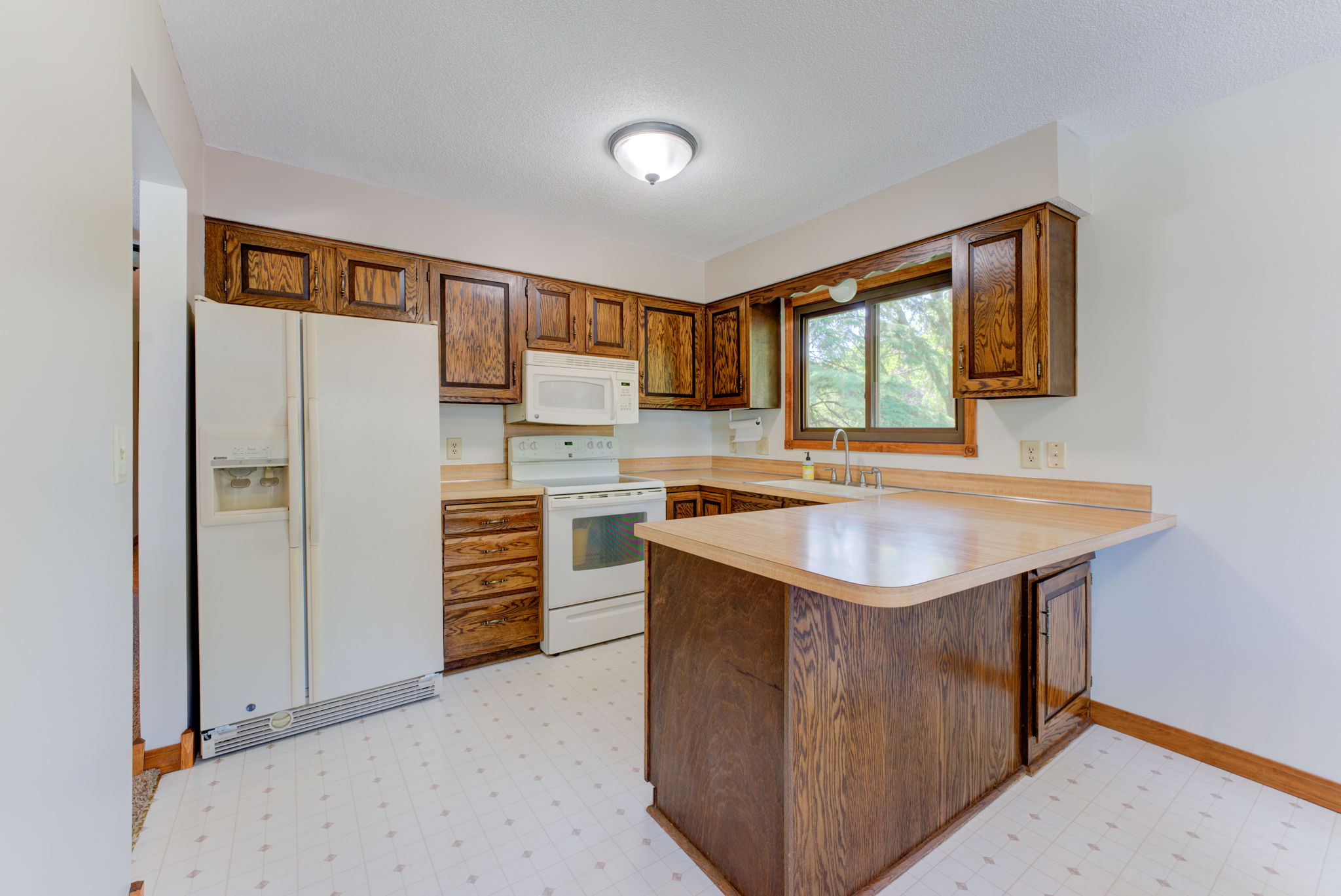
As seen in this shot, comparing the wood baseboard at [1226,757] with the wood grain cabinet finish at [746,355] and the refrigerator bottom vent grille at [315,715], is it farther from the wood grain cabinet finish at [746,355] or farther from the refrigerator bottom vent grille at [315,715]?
the refrigerator bottom vent grille at [315,715]

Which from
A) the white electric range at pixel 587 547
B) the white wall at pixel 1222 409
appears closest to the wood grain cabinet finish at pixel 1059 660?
the white wall at pixel 1222 409

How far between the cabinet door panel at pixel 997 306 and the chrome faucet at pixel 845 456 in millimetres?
723

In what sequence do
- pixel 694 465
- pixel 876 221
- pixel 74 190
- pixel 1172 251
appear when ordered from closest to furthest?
1. pixel 74 190
2. pixel 1172 251
3. pixel 876 221
4. pixel 694 465

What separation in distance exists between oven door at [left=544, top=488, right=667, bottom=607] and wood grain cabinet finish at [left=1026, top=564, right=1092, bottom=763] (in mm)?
1792

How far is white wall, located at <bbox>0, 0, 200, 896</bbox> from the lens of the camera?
795 mm

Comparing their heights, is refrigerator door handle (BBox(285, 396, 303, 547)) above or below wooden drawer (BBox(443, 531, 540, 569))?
above

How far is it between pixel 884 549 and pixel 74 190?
183cm

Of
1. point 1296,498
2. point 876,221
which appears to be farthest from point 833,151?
point 1296,498

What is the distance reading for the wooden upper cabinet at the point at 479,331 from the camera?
2932mm

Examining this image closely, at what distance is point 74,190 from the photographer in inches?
39.3

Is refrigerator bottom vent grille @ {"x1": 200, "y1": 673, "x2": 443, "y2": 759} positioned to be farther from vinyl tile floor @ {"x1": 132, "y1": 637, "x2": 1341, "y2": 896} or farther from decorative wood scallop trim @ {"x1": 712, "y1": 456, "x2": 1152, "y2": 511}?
decorative wood scallop trim @ {"x1": 712, "y1": 456, "x2": 1152, "y2": 511}

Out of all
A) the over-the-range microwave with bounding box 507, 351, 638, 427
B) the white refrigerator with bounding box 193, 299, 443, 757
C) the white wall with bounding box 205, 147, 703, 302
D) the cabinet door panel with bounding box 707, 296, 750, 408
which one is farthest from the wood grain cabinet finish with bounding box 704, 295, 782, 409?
the white refrigerator with bounding box 193, 299, 443, 757

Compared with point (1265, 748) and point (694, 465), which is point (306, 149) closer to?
point (694, 465)

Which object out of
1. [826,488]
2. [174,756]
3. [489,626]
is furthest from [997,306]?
[174,756]
